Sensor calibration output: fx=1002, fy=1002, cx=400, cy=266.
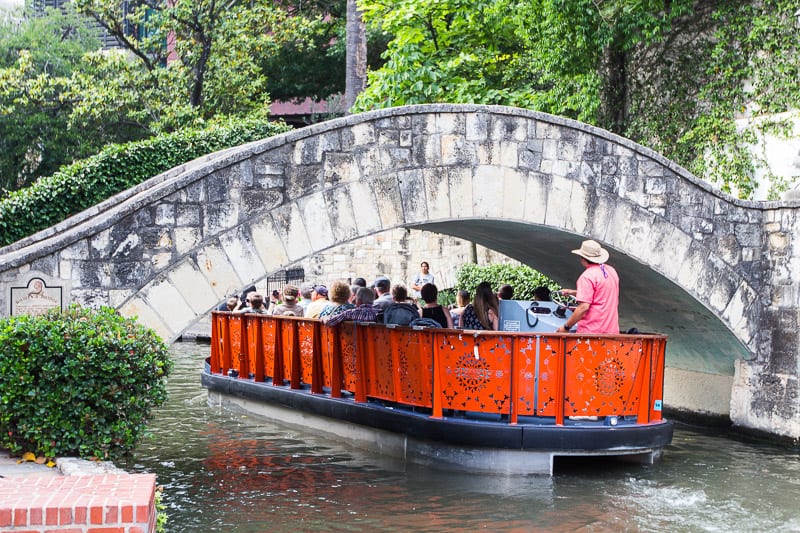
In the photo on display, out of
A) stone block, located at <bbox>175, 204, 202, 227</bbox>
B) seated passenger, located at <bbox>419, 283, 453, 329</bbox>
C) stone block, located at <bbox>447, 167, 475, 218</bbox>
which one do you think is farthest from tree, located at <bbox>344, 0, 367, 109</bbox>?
stone block, located at <bbox>175, 204, 202, 227</bbox>

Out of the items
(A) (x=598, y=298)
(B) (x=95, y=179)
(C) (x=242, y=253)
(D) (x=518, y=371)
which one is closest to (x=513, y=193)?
(A) (x=598, y=298)

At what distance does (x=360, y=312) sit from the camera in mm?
10516

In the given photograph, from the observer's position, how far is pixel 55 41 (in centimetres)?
3039

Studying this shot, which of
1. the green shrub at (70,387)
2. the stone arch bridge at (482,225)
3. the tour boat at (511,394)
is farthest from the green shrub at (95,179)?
the green shrub at (70,387)

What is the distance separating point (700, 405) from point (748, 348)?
1669 mm

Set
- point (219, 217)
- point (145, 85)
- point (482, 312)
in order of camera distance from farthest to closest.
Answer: point (145, 85) → point (482, 312) → point (219, 217)

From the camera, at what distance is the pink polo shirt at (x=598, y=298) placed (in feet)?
30.9

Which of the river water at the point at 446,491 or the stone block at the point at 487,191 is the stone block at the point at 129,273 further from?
the stone block at the point at 487,191

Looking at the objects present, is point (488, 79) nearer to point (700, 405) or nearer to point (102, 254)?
point (700, 405)

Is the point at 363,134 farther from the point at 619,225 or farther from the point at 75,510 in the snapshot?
the point at 75,510

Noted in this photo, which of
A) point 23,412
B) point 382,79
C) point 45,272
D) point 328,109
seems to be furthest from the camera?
point 328,109

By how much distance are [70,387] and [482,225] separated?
19.3 ft

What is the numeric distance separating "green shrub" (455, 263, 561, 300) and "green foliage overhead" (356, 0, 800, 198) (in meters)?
2.92

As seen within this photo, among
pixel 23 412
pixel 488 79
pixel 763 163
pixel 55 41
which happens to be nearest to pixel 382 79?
pixel 488 79
